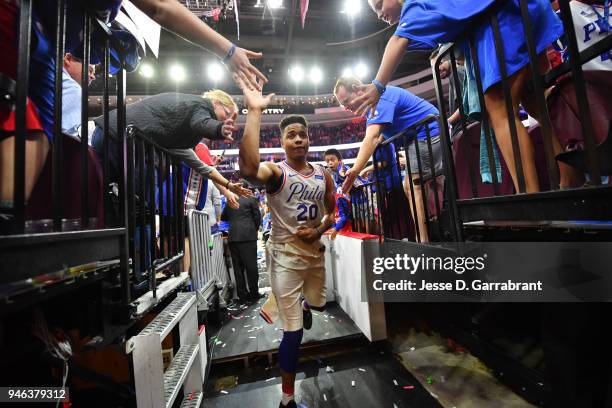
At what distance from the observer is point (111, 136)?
186 centimetres

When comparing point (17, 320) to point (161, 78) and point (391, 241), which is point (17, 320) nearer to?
point (391, 241)

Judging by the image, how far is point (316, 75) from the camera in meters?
15.7

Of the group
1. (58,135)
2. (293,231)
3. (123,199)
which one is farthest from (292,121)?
(58,135)

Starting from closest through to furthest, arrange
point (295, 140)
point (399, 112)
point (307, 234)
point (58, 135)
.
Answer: point (58, 135) → point (307, 234) → point (295, 140) → point (399, 112)

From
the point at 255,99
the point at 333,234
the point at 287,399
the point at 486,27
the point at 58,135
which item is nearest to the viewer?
the point at 58,135

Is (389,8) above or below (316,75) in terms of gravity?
below

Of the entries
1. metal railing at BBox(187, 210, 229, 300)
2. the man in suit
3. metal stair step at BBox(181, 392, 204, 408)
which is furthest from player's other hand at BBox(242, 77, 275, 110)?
the man in suit

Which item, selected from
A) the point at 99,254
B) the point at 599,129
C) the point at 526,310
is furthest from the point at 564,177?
the point at 99,254

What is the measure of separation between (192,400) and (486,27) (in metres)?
3.00

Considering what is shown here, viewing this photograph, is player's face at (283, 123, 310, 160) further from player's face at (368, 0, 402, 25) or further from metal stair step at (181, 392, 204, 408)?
metal stair step at (181, 392, 204, 408)

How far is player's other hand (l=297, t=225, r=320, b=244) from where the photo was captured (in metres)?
2.27

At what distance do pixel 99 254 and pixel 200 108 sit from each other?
4.93 feet

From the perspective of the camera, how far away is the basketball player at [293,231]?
2158mm

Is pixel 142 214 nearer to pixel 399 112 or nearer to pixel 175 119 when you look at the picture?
pixel 175 119
